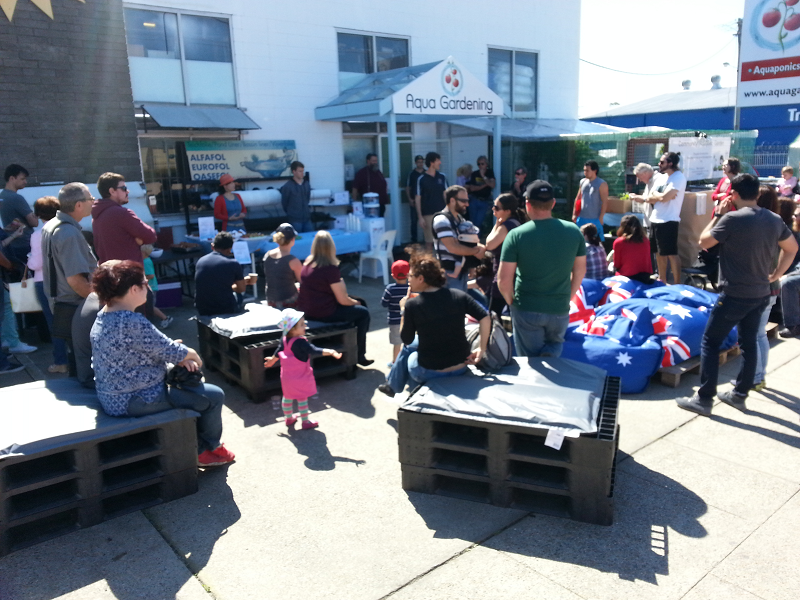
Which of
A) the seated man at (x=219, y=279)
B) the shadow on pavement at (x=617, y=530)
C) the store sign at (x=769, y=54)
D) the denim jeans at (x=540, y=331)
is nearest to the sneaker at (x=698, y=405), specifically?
the shadow on pavement at (x=617, y=530)

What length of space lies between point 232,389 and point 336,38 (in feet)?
28.9

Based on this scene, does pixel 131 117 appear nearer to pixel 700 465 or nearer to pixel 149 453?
pixel 149 453

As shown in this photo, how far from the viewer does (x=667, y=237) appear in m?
8.27

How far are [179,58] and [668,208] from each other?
8178mm

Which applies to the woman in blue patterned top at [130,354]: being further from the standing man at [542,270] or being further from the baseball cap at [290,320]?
the standing man at [542,270]

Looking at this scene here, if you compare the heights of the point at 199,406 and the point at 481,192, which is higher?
the point at 481,192

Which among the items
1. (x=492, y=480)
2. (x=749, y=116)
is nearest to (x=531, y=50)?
(x=749, y=116)

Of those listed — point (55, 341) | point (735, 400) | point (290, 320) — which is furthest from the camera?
point (55, 341)

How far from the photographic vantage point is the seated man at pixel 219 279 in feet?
A: 19.6

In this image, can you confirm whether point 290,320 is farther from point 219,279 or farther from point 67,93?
point 67,93

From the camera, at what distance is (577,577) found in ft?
10.1

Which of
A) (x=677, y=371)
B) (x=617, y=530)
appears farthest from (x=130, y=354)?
(x=677, y=371)

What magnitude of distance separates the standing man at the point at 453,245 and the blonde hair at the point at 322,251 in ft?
3.20

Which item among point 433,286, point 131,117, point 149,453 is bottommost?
point 149,453
